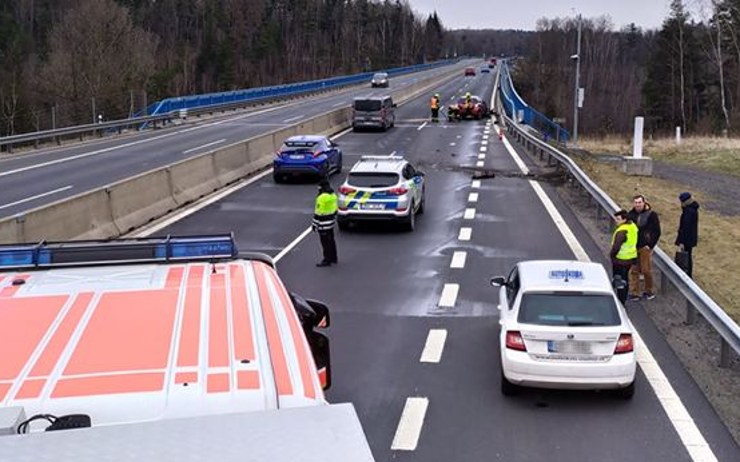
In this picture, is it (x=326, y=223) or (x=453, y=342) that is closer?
(x=453, y=342)

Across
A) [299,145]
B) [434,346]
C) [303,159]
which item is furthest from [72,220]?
[299,145]

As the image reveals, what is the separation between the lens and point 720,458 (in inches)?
313

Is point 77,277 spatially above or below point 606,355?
above

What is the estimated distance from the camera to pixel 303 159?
90.7 ft

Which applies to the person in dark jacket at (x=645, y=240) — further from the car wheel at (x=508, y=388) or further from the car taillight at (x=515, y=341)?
the car taillight at (x=515, y=341)

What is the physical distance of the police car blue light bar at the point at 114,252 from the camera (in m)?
5.69

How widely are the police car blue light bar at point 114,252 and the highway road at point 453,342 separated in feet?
10.3

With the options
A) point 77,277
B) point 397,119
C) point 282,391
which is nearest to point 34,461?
point 282,391

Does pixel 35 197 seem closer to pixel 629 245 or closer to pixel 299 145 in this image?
pixel 299 145

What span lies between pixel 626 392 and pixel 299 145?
66.0ft

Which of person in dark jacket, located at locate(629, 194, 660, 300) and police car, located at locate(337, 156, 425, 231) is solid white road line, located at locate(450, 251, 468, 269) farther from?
person in dark jacket, located at locate(629, 194, 660, 300)

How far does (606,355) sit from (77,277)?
587 centimetres

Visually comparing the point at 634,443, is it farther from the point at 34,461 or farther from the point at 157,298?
the point at 34,461

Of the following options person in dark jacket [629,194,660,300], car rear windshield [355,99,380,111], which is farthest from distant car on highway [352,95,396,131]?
person in dark jacket [629,194,660,300]
